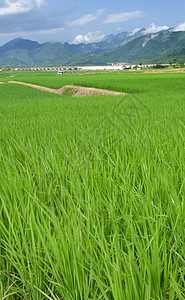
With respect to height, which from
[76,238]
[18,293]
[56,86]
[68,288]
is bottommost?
[18,293]

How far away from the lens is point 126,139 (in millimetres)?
2258

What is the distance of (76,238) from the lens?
2.81 feet

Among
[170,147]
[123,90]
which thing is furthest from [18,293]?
[123,90]

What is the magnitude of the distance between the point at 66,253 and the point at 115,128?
6.46 ft

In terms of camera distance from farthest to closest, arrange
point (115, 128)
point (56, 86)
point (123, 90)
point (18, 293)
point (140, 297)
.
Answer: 1. point (56, 86)
2. point (123, 90)
3. point (115, 128)
4. point (18, 293)
5. point (140, 297)

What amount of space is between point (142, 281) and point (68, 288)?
0.73 ft

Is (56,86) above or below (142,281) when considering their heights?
above

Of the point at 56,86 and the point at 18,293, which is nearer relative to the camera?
the point at 18,293

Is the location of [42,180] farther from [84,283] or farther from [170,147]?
[170,147]

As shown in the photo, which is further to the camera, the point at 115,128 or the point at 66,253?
A: the point at 115,128

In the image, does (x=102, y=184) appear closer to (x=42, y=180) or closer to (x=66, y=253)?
(x=42, y=180)

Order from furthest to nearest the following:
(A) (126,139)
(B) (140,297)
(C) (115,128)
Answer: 1. (C) (115,128)
2. (A) (126,139)
3. (B) (140,297)

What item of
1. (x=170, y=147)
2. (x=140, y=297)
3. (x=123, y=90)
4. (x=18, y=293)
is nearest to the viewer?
(x=140, y=297)

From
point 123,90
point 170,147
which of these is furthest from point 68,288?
point 123,90
